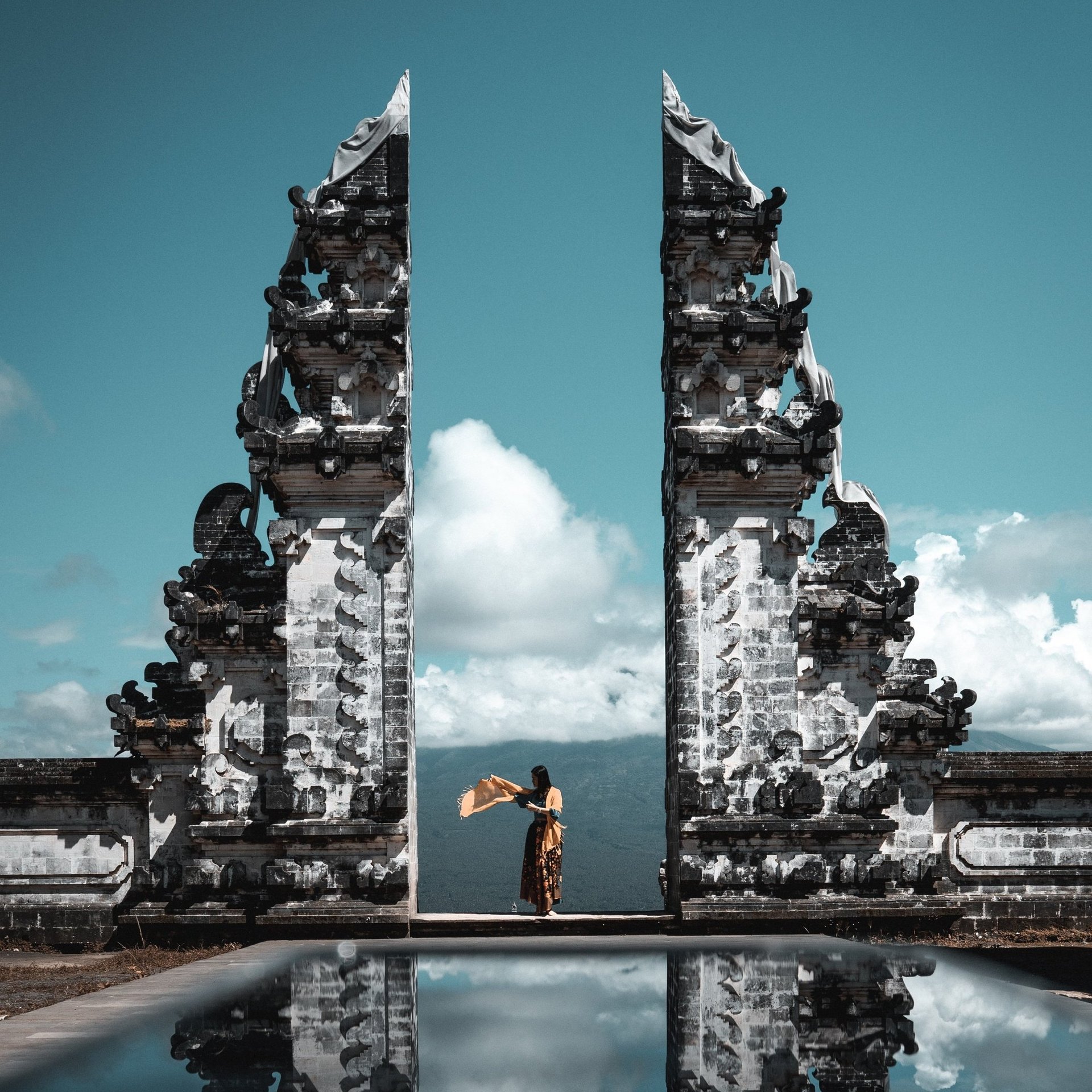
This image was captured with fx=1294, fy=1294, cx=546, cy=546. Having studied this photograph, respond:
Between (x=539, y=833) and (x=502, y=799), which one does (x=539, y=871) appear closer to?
(x=539, y=833)

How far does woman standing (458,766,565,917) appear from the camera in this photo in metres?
16.5

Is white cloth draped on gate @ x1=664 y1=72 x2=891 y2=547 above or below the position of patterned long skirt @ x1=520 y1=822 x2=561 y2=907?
above

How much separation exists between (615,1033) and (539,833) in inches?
332

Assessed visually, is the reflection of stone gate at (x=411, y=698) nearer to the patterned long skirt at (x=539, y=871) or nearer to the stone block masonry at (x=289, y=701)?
the stone block masonry at (x=289, y=701)

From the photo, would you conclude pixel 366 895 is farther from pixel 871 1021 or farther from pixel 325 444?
pixel 871 1021

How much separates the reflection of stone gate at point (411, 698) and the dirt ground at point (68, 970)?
0.68 meters

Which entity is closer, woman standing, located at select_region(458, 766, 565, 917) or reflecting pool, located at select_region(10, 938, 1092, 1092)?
reflecting pool, located at select_region(10, 938, 1092, 1092)

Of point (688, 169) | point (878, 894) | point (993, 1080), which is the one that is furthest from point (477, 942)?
point (688, 169)

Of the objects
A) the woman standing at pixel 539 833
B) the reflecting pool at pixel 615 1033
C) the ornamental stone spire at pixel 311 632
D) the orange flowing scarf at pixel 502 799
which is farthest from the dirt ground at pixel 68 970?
the woman standing at pixel 539 833

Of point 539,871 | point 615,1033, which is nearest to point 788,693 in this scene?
point 539,871

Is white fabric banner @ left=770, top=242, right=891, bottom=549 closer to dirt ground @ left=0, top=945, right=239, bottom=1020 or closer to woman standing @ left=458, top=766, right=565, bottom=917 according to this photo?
woman standing @ left=458, top=766, right=565, bottom=917

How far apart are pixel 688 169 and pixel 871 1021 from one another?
12.6 meters

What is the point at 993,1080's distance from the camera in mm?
6754

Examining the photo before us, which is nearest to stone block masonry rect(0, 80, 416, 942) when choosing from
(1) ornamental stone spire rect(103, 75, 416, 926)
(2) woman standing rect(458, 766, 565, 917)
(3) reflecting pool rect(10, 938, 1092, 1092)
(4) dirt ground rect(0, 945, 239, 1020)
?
(1) ornamental stone spire rect(103, 75, 416, 926)
